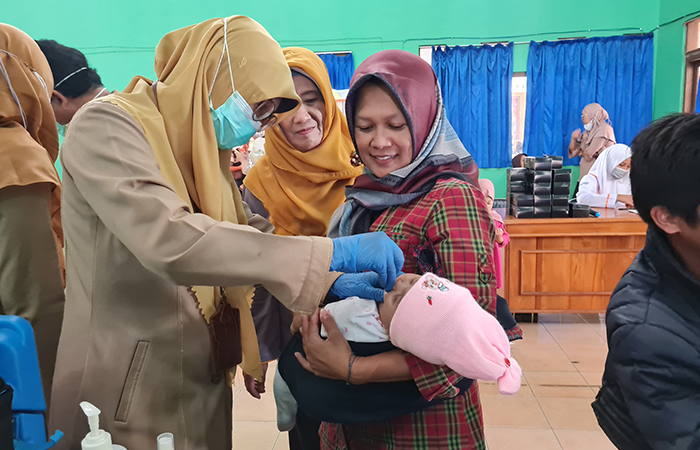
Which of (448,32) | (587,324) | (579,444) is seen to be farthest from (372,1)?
(579,444)

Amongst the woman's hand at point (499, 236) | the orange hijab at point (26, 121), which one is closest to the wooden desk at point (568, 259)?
the woman's hand at point (499, 236)

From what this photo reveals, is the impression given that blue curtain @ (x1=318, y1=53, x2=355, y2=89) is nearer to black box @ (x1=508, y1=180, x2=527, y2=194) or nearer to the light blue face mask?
black box @ (x1=508, y1=180, x2=527, y2=194)

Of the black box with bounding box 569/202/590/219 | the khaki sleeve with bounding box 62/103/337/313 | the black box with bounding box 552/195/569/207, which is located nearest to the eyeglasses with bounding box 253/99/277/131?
the khaki sleeve with bounding box 62/103/337/313

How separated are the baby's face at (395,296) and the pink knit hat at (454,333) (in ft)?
0.11

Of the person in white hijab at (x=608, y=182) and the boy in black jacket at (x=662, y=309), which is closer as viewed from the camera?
the boy in black jacket at (x=662, y=309)

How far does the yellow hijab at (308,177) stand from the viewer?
1.85 metres

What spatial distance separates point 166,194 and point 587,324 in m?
4.17

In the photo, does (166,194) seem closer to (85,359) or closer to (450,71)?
(85,359)

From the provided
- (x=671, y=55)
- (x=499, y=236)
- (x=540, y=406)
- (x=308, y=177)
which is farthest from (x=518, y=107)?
(x=308, y=177)

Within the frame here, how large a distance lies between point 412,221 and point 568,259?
320 centimetres

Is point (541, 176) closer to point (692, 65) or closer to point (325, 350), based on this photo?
point (325, 350)

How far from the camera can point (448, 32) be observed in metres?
6.60

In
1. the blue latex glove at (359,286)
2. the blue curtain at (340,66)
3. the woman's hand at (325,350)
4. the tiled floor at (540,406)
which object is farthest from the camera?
the blue curtain at (340,66)

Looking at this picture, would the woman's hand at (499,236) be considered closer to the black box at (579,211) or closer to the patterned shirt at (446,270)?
the black box at (579,211)
